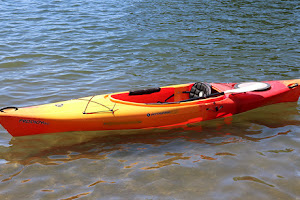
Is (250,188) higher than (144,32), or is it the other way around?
(144,32)

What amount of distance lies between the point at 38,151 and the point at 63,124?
26.0 inches

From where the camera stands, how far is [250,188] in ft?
15.8

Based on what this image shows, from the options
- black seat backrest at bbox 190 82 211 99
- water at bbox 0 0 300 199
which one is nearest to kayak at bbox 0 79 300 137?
black seat backrest at bbox 190 82 211 99

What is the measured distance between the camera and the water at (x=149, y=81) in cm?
495

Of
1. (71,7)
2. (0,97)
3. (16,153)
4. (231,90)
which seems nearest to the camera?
(16,153)

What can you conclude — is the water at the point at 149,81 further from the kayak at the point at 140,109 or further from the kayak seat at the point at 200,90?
the kayak seat at the point at 200,90

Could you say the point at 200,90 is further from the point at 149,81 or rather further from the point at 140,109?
the point at 149,81

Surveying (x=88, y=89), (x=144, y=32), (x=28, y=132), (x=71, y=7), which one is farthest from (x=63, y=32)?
(x=28, y=132)

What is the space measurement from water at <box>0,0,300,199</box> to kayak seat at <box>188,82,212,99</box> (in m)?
0.64

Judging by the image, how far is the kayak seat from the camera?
7.09 meters

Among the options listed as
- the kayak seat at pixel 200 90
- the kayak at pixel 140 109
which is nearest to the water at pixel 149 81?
the kayak at pixel 140 109

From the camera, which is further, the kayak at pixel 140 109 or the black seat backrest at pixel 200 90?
the black seat backrest at pixel 200 90

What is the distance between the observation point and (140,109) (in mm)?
6492

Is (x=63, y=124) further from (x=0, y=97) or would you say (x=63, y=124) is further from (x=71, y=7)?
(x=71, y=7)
